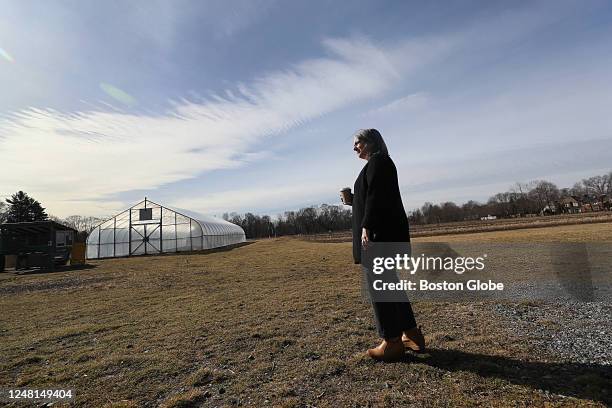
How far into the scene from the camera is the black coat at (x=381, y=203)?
3.21 meters

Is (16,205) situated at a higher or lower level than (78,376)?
higher

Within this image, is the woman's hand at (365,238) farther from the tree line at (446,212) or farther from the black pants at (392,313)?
the tree line at (446,212)

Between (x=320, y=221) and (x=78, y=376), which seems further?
(x=320, y=221)

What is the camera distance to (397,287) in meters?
3.33

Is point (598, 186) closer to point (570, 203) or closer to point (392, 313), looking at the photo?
point (570, 203)

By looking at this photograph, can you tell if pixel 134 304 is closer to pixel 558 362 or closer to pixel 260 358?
pixel 260 358

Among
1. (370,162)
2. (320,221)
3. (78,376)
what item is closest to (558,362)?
(370,162)

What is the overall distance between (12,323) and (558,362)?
29.2 feet

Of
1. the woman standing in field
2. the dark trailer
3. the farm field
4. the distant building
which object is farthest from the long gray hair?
the distant building

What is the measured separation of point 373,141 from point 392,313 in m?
1.78

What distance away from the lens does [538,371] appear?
2.88 metres

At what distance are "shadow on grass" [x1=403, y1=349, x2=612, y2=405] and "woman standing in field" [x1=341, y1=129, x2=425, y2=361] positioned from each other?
0.79 feet

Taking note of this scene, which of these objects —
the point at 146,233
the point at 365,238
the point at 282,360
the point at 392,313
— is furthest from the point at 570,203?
the point at 282,360

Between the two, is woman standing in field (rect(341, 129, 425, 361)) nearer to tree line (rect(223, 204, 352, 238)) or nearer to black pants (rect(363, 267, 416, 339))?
black pants (rect(363, 267, 416, 339))
